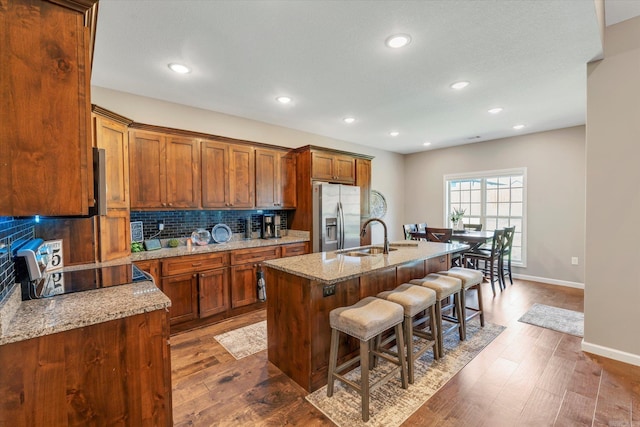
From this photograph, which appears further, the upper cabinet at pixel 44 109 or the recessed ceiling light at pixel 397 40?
the recessed ceiling light at pixel 397 40

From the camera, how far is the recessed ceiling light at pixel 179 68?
8.45 feet

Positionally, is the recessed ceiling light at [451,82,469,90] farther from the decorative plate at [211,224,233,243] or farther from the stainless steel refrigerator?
the decorative plate at [211,224,233,243]

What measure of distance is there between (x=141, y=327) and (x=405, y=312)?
174 cm

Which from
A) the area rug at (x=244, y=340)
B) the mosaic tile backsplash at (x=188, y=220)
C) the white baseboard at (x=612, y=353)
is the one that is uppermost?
the mosaic tile backsplash at (x=188, y=220)

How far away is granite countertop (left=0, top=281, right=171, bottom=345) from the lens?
120 centimetres

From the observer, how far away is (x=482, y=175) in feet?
A: 18.8

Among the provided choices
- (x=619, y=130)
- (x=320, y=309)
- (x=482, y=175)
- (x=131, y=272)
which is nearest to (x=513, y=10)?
(x=619, y=130)

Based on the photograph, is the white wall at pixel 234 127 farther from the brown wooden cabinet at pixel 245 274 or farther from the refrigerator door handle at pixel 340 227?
the brown wooden cabinet at pixel 245 274


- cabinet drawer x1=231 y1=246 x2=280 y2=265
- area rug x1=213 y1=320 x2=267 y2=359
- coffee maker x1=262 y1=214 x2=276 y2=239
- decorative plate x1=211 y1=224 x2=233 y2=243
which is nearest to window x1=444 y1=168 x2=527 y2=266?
coffee maker x1=262 y1=214 x2=276 y2=239

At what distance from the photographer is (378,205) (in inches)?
249

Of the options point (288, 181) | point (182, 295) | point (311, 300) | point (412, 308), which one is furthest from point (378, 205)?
point (311, 300)

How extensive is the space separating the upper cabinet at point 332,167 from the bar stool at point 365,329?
258cm

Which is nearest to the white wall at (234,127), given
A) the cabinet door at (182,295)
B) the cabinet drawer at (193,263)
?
the cabinet drawer at (193,263)

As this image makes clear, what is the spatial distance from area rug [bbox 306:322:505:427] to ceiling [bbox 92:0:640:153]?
8.70ft
